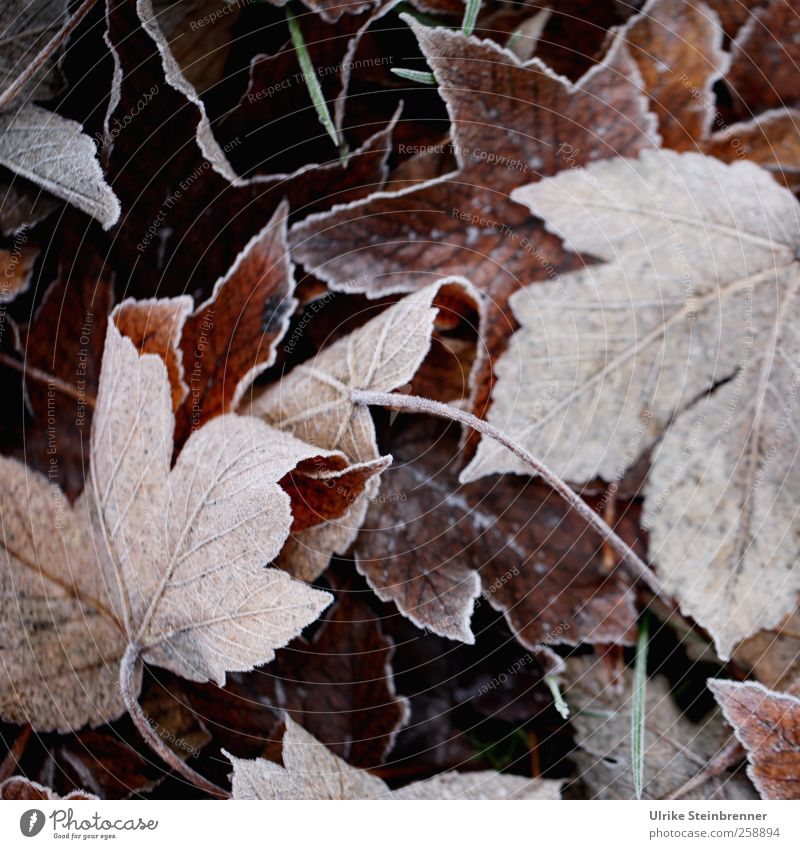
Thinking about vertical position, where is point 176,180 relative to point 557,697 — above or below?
above

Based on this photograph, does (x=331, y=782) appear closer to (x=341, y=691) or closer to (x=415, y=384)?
→ (x=341, y=691)

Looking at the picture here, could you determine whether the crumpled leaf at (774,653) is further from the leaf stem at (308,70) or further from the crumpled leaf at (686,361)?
the leaf stem at (308,70)

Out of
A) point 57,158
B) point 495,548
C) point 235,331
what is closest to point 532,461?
point 495,548

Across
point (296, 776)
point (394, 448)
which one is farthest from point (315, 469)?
point (296, 776)

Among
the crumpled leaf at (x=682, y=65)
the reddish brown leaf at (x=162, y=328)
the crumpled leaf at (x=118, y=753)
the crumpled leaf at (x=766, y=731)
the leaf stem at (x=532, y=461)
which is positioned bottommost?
the crumpled leaf at (x=118, y=753)

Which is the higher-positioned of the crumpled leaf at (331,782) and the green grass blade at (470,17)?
the green grass blade at (470,17)

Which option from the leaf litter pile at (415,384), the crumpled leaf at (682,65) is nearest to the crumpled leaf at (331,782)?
the leaf litter pile at (415,384)

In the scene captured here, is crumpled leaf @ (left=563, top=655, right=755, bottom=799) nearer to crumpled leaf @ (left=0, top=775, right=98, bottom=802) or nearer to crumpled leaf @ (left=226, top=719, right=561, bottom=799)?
crumpled leaf @ (left=226, top=719, right=561, bottom=799)
